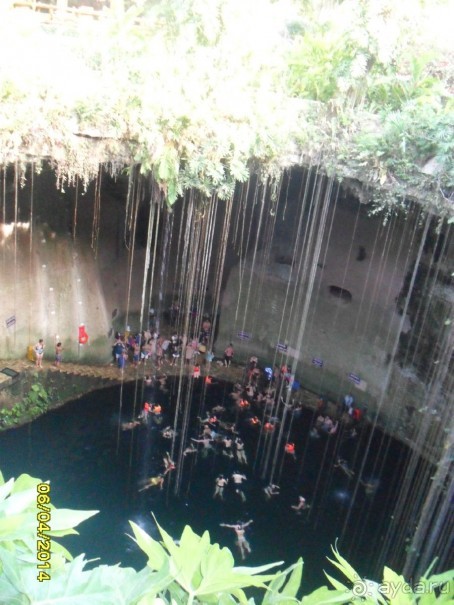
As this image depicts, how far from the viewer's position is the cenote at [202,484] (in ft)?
21.7

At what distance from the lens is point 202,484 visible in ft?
24.7

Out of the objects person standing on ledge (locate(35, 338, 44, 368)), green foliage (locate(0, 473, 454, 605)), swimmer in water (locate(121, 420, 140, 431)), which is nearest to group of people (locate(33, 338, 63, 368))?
person standing on ledge (locate(35, 338, 44, 368))

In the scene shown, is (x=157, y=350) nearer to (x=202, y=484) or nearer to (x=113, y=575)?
(x=202, y=484)

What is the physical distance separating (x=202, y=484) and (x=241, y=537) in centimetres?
112

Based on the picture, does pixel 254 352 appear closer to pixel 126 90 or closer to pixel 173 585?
pixel 126 90

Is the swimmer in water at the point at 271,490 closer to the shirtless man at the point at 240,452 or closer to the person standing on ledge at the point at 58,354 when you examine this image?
the shirtless man at the point at 240,452

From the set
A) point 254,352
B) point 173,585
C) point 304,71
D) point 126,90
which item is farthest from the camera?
point 254,352

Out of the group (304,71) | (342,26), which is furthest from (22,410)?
(342,26)

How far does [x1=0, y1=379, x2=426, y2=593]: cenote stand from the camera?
6.60m

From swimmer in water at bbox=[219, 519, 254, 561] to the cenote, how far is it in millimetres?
77

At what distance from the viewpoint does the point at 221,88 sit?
637cm

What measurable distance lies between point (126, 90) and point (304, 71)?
2440mm

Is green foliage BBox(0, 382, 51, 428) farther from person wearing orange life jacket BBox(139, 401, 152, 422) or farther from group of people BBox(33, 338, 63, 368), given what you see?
person wearing orange life jacket BBox(139, 401, 152, 422)
